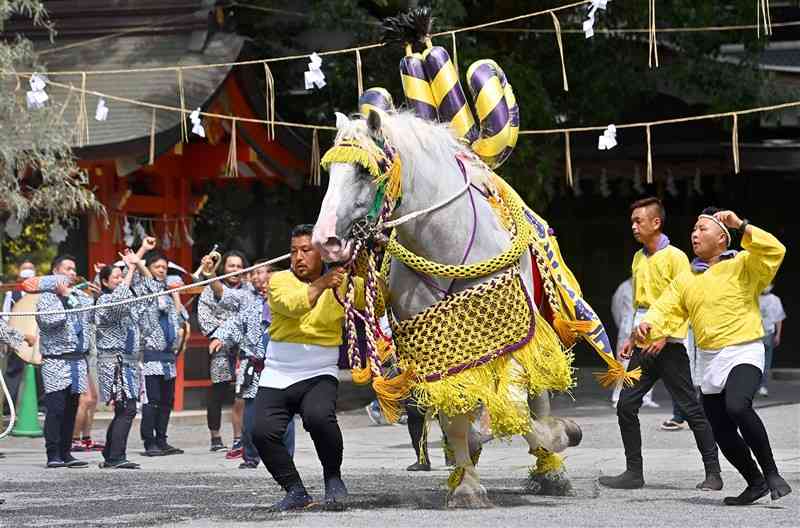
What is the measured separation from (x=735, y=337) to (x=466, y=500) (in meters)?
1.74

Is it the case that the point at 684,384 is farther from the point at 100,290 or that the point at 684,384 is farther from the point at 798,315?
the point at 798,315

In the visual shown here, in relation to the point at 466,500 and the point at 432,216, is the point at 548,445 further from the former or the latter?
the point at 432,216

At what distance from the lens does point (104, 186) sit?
16125 mm

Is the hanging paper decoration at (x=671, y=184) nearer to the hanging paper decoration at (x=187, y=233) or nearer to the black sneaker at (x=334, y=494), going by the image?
the hanging paper decoration at (x=187, y=233)

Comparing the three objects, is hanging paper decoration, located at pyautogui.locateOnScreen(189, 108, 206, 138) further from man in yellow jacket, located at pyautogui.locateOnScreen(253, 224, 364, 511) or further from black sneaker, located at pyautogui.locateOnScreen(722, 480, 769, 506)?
black sneaker, located at pyautogui.locateOnScreen(722, 480, 769, 506)

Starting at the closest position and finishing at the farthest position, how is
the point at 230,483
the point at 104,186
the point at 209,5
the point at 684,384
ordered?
the point at 684,384 < the point at 230,483 < the point at 104,186 < the point at 209,5

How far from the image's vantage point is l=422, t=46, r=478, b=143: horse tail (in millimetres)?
8633

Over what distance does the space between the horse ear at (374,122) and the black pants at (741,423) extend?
7.77ft

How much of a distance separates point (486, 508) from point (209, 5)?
10.8 metres

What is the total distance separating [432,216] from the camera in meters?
7.62

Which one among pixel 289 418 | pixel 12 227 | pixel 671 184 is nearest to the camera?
pixel 289 418

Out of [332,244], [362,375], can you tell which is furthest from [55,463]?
[332,244]

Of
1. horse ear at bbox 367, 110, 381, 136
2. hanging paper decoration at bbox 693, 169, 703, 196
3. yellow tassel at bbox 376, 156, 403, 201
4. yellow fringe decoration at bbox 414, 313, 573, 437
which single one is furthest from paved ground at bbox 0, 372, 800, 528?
hanging paper decoration at bbox 693, 169, 703, 196

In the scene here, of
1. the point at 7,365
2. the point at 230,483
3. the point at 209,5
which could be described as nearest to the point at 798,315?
the point at 209,5
